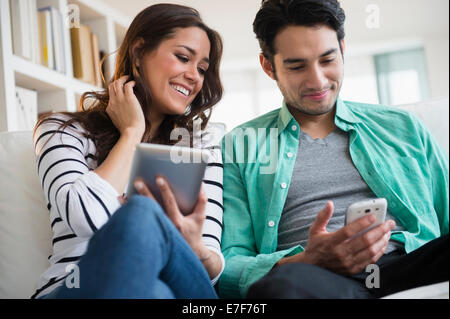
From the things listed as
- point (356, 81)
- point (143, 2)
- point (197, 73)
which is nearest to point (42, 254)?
point (197, 73)

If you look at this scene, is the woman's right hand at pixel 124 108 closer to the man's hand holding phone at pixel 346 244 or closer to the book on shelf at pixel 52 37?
the man's hand holding phone at pixel 346 244

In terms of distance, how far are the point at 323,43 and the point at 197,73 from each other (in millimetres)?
385

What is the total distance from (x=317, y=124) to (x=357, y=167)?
0.21 m

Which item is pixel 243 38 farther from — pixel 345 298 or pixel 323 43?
pixel 345 298

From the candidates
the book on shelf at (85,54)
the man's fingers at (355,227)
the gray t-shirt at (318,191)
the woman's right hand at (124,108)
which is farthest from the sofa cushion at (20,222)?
the book on shelf at (85,54)

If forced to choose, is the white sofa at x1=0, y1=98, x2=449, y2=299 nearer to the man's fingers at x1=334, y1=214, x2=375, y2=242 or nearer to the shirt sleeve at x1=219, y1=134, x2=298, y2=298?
the shirt sleeve at x1=219, y1=134, x2=298, y2=298

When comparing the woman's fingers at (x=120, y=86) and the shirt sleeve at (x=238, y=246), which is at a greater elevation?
the woman's fingers at (x=120, y=86)

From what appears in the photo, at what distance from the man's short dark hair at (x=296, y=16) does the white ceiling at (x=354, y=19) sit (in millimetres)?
2188

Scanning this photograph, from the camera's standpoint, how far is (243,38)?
4715 millimetres

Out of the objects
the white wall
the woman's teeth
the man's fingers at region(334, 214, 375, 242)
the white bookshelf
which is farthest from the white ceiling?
the man's fingers at region(334, 214, 375, 242)

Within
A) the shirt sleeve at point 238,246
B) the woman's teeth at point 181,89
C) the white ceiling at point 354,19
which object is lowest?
the shirt sleeve at point 238,246

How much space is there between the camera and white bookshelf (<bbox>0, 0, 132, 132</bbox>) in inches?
81.1

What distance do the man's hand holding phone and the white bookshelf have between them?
62.1 inches

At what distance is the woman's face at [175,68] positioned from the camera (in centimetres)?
136
